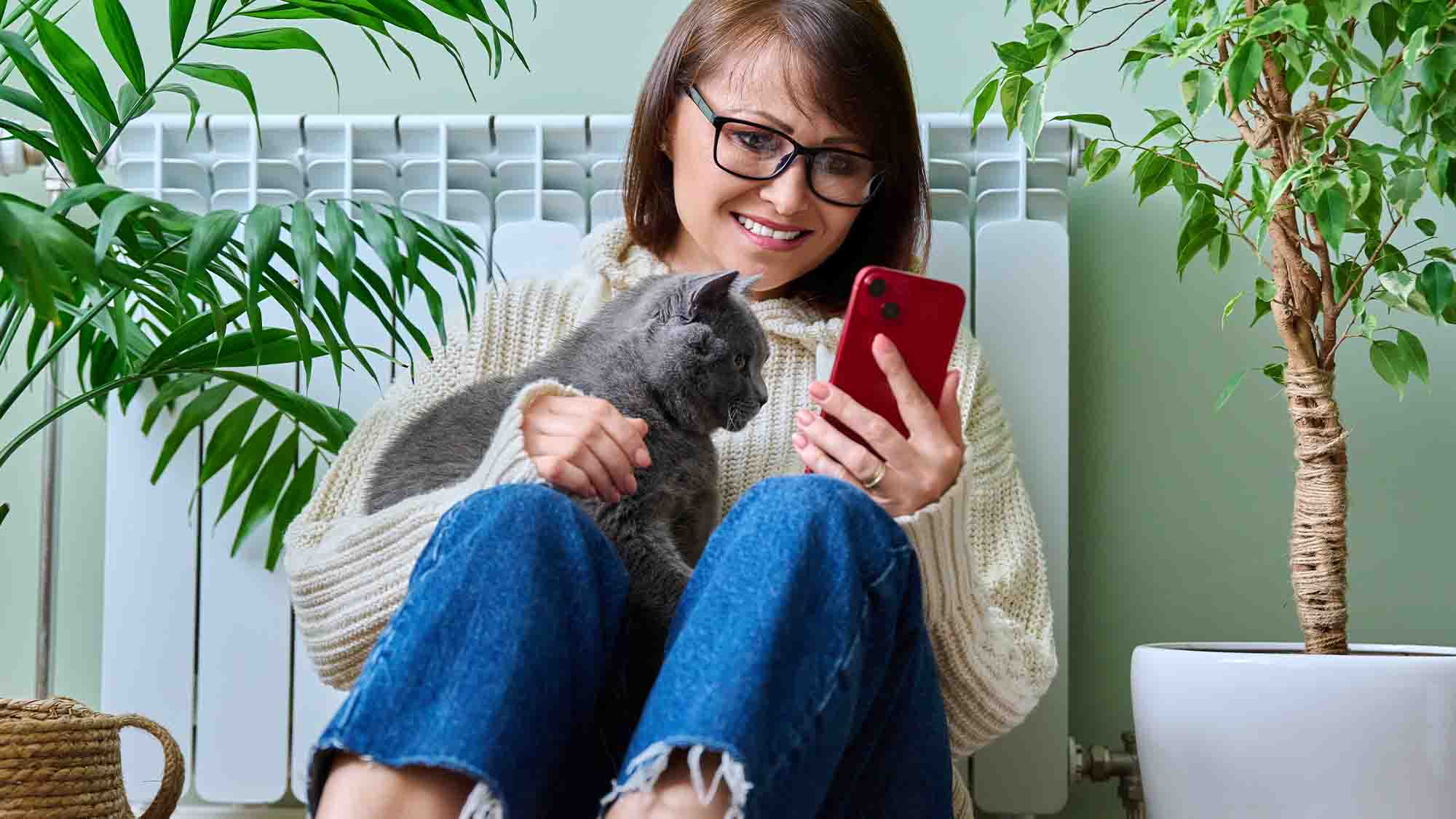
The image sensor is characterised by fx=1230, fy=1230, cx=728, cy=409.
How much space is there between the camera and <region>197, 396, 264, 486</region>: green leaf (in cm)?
145

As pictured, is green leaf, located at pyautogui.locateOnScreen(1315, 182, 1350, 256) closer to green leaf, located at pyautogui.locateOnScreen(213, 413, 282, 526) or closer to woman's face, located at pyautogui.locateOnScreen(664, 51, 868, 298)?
woman's face, located at pyautogui.locateOnScreen(664, 51, 868, 298)

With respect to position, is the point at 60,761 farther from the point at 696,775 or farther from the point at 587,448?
the point at 696,775

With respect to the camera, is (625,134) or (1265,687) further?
(625,134)

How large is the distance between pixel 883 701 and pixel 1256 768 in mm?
456

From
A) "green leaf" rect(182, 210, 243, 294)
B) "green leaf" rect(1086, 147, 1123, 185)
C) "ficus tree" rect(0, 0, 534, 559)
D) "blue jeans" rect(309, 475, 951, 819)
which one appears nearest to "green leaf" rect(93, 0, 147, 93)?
"ficus tree" rect(0, 0, 534, 559)

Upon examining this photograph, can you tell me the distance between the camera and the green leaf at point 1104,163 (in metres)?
1.17

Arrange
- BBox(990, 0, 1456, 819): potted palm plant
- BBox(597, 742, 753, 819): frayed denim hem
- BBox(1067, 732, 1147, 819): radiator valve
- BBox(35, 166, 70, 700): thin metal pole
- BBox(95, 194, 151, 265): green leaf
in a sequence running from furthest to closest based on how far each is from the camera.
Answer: BBox(35, 166, 70, 700): thin metal pole < BBox(1067, 732, 1147, 819): radiator valve < BBox(990, 0, 1456, 819): potted palm plant < BBox(95, 194, 151, 265): green leaf < BBox(597, 742, 753, 819): frayed denim hem

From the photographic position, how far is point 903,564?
0.79 metres

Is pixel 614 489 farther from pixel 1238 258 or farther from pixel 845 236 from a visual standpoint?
pixel 1238 258

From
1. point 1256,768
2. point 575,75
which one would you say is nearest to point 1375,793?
point 1256,768

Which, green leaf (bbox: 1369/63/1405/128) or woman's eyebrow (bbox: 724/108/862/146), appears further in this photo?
woman's eyebrow (bbox: 724/108/862/146)

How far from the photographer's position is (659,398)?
1.06 meters

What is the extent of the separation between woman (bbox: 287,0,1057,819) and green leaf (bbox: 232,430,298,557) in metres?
0.27

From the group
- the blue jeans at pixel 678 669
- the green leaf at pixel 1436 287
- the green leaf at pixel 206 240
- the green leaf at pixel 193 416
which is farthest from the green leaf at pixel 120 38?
the green leaf at pixel 1436 287
